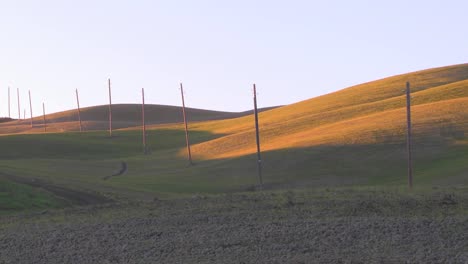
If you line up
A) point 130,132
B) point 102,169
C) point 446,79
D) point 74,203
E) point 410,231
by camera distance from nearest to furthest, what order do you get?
point 410,231 < point 74,203 < point 102,169 < point 446,79 < point 130,132

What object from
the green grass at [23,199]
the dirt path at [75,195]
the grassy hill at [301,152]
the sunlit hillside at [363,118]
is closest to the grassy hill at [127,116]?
the sunlit hillside at [363,118]

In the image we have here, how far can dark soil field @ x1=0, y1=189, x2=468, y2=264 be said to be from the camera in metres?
15.7

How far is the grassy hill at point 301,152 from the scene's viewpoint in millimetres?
49281

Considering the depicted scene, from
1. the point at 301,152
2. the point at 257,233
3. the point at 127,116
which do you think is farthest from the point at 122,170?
the point at 127,116

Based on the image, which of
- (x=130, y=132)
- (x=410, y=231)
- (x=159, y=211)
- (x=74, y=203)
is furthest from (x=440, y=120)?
(x=130, y=132)

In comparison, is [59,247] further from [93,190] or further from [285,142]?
[285,142]

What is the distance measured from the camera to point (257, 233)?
18375mm

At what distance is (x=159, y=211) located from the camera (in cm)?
2497

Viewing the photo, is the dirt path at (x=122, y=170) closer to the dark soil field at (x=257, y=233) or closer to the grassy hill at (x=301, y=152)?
the grassy hill at (x=301, y=152)

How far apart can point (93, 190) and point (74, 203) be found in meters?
5.82

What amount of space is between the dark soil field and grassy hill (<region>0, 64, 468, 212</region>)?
14283mm

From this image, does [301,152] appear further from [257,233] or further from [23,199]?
[257,233]

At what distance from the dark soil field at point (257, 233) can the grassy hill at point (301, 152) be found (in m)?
14.3

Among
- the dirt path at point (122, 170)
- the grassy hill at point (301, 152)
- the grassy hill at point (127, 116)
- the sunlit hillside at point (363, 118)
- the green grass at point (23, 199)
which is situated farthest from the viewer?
the grassy hill at point (127, 116)
